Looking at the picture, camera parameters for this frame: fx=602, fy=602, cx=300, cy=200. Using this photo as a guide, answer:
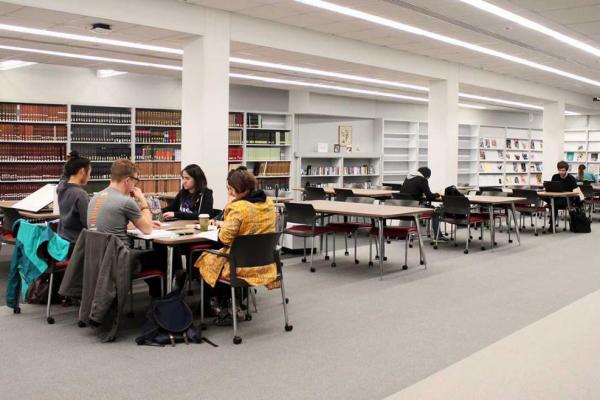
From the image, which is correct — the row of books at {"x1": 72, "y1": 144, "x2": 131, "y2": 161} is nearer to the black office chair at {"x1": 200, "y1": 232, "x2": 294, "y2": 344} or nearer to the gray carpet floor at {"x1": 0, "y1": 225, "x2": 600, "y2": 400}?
the gray carpet floor at {"x1": 0, "y1": 225, "x2": 600, "y2": 400}

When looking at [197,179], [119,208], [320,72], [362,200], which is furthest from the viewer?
[320,72]

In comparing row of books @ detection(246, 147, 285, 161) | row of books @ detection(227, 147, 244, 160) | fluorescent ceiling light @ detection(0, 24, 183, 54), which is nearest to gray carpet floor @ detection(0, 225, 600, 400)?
fluorescent ceiling light @ detection(0, 24, 183, 54)

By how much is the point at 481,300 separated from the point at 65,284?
144 inches

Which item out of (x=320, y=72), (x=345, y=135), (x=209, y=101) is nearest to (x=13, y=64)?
(x=209, y=101)

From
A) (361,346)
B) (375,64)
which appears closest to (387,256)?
(375,64)

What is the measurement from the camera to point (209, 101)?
731 cm

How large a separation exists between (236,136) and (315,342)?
8.51 m

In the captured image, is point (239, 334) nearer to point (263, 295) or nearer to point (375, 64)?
point (263, 295)

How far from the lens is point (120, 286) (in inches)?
164

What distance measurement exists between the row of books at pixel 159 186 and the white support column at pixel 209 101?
11.8 ft

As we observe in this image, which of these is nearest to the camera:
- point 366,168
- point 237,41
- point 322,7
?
point 322,7

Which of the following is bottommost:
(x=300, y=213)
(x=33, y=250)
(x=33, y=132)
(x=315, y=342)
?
(x=315, y=342)

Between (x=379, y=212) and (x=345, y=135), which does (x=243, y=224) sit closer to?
(x=379, y=212)

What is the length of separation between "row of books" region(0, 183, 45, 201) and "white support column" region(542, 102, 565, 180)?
11.9 metres
